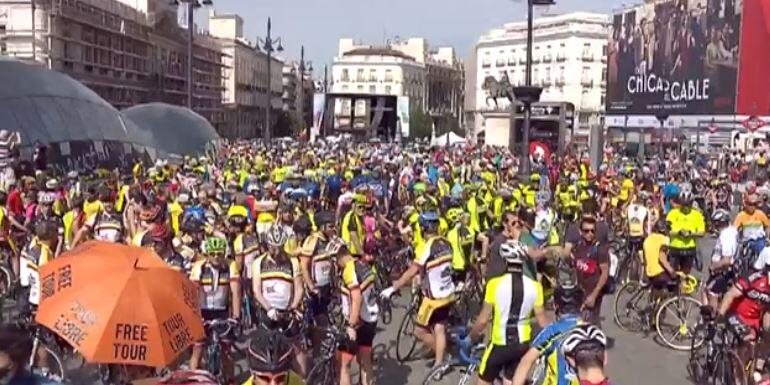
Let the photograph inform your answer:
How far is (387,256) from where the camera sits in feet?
45.8

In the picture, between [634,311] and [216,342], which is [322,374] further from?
[634,311]

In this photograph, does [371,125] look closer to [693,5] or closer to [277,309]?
[693,5]

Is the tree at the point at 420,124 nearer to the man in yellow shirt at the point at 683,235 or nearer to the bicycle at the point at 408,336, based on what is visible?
the man in yellow shirt at the point at 683,235

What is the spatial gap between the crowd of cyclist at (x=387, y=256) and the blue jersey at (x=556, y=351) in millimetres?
13

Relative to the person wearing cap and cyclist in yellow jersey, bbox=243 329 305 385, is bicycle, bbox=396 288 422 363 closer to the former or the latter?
the person wearing cap

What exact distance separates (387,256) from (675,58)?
5379 centimetres

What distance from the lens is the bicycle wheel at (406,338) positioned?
10.5 meters

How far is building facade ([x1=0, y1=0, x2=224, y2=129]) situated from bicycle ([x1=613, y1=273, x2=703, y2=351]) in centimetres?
3955

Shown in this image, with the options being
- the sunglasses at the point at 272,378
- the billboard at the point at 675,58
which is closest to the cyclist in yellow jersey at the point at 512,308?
the sunglasses at the point at 272,378

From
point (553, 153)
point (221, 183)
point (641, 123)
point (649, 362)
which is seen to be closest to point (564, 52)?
point (641, 123)

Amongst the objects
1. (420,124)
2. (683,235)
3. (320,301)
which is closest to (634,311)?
(683,235)

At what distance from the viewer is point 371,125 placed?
50750 millimetres

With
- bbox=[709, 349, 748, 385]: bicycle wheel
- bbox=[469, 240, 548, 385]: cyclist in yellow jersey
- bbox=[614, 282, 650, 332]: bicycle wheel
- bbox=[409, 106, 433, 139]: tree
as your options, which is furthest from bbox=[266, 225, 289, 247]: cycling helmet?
bbox=[409, 106, 433, 139]: tree

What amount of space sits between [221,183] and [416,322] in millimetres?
12859
